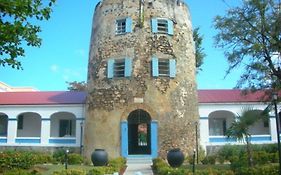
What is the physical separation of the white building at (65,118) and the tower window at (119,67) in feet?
21.4

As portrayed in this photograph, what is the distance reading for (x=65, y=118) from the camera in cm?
3394

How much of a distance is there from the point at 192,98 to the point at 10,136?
16932 millimetres

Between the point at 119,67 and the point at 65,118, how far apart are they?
1000cm

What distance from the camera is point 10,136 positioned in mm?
32156

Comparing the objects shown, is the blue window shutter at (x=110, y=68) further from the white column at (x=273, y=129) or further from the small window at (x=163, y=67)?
the white column at (x=273, y=129)

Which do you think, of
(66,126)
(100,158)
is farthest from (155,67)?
(66,126)

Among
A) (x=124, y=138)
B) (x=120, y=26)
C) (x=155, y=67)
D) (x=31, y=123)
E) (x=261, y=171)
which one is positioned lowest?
(x=261, y=171)

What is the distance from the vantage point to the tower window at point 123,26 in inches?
1064

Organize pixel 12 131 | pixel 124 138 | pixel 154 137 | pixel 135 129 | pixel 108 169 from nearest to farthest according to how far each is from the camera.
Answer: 1. pixel 108 169
2. pixel 124 138
3. pixel 154 137
4. pixel 135 129
5. pixel 12 131

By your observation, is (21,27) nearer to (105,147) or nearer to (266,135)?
(105,147)

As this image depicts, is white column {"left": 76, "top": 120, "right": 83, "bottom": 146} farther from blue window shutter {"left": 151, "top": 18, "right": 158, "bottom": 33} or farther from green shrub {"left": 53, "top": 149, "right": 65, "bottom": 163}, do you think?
blue window shutter {"left": 151, "top": 18, "right": 158, "bottom": 33}

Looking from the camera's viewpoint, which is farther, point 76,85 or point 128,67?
point 76,85

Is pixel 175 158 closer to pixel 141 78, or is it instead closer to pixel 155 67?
pixel 141 78

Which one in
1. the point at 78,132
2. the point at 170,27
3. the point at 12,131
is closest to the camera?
the point at 170,27
